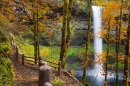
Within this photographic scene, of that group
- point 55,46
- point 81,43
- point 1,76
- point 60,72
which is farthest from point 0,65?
point 81,43

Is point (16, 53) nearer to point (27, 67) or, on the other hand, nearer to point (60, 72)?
point (27, 67)

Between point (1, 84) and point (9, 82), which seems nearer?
point (1, 84)

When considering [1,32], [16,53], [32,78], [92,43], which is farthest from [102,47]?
[1,32]

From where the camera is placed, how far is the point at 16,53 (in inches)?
730

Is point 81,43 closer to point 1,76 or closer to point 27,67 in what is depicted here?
point 27,67

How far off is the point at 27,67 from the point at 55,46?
77.0 feet

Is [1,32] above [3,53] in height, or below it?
above

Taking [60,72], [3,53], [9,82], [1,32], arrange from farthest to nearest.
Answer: [60,72] → [1,32] → [3,53] → [9,82]

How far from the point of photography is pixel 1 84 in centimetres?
894

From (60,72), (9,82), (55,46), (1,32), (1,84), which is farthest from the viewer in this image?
(55,46)

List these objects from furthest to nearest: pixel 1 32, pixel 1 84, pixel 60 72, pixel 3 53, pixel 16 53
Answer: pixel 16 53 < pixel 60 72 < pixel 1 32 < pixel 3 53 < pixel 1 84

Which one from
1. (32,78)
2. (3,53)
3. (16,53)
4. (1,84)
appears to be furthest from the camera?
(16,53)

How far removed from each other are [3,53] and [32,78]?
413cm

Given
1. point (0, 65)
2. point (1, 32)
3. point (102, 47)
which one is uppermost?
point (1, 32)
